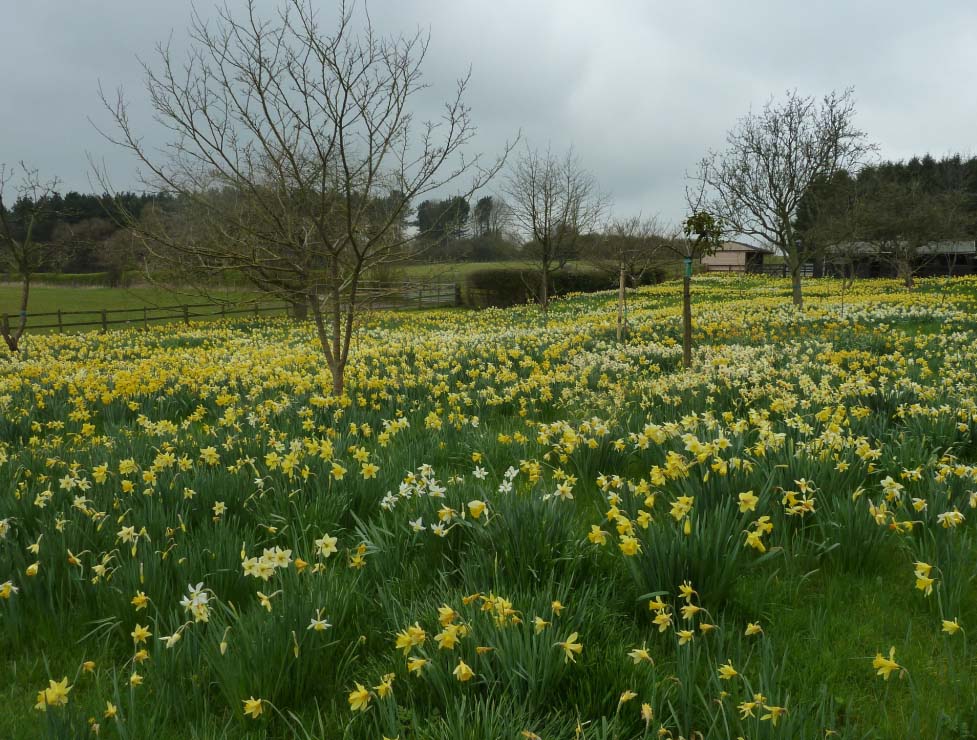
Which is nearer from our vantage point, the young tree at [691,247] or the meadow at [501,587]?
the meadow at [501,587]

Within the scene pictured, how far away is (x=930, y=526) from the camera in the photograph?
2.99 metres

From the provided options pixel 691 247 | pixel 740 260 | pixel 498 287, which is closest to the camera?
pixel 691 247

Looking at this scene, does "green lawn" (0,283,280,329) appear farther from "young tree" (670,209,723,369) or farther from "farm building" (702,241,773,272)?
"farm building" (702,241,773,272)

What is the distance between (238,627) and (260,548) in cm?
115

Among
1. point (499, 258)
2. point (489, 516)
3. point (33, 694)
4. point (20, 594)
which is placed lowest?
point (33, 694)

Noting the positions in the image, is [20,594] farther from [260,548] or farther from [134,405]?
[134,405]

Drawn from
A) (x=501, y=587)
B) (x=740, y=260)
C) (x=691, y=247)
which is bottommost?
(x=501, y=587)

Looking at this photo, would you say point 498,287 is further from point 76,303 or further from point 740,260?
point 740,260

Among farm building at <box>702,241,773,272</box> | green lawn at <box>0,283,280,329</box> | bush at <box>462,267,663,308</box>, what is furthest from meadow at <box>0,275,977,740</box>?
farm building at <box>702,241,773,272</box>

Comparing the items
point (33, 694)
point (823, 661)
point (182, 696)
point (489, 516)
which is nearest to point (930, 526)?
point (823, 661)

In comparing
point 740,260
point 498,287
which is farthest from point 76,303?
point 740,260

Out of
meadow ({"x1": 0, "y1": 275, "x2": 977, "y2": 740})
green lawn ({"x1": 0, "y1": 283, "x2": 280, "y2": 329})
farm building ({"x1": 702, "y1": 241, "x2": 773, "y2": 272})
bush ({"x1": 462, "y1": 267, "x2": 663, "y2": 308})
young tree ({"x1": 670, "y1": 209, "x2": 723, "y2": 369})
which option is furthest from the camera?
farm building ({"x1": 702, "y1": 241, "x2": 773, "y2": 272})

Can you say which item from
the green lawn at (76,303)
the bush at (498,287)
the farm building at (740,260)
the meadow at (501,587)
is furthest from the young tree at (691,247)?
the farm building at (740,260)

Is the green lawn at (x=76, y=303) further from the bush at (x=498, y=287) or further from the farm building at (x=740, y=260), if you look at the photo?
the farm building at (x=740, y=260)
